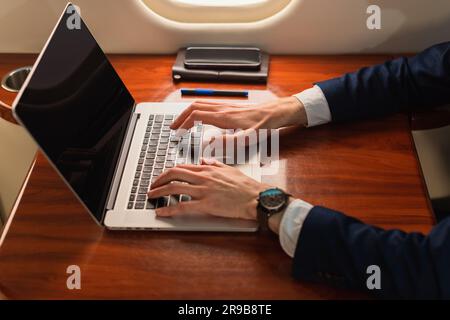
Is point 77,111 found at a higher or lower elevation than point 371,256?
higher

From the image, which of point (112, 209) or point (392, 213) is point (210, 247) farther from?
point (392, 213)

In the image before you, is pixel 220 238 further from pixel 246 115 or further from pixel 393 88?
A: pixel 393 88

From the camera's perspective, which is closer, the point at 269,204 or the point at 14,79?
the point at 269,204

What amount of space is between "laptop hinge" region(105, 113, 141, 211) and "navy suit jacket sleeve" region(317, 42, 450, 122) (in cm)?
41

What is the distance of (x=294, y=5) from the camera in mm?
1187

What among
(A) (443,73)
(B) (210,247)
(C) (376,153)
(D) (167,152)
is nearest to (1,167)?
(D) (167,152)

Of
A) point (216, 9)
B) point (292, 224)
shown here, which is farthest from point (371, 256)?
point (216, 9)

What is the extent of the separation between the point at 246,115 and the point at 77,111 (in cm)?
34

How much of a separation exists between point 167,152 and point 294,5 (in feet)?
1.62

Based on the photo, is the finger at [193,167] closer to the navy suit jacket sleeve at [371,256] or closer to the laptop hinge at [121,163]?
the laptop hinge at [121,163]

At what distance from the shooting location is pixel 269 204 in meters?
0.83

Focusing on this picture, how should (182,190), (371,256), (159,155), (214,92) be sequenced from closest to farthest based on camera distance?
(371,256), (182,190), (159,155), (214,92)

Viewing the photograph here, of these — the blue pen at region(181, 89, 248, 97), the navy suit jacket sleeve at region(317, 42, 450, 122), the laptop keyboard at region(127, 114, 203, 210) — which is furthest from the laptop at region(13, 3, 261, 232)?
the navy suit jacket sleeve at region(317, 42, 450, 122)

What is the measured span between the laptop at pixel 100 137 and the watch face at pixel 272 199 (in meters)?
0.04
